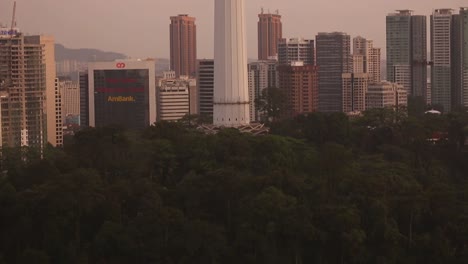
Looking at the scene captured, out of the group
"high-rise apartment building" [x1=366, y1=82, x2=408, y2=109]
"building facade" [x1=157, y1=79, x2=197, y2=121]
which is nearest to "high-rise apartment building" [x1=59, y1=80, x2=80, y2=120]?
"building facade" [x1=157, y1=79, x2=197, y2=121]

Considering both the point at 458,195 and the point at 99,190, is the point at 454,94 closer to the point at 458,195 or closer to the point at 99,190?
the point at 458,195

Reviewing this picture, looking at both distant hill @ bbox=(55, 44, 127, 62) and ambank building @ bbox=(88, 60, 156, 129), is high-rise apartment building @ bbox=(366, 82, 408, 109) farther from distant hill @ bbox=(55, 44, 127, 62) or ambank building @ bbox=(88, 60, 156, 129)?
distant hill @ bbox=(55, 44, 127, 62)

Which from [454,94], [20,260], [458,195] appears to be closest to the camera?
[20,260]

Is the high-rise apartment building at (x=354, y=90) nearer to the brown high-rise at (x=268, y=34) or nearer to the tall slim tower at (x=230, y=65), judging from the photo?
the brown high-rise at (x=268, y=34)

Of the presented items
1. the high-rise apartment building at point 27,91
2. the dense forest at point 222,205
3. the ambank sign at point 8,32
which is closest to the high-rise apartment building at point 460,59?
the high-rise apartment building at point 27,91

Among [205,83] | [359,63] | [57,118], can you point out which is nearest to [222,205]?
[57,118]

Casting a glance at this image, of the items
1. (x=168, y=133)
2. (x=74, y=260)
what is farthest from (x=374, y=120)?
(x=74, y=260)

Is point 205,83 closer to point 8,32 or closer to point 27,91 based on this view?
point 27,91
